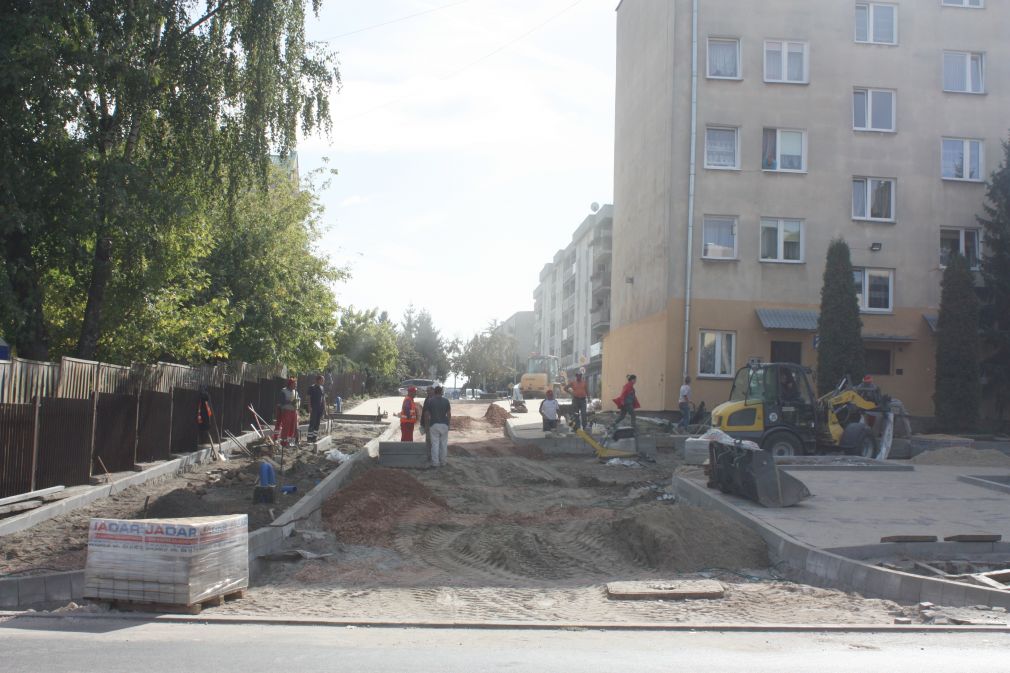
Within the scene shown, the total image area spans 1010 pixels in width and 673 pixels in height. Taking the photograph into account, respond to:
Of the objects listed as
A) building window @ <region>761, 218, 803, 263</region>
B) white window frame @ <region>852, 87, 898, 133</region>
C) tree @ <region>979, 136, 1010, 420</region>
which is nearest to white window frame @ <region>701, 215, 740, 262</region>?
building window @ <region>761, 218, 803, 263</region>

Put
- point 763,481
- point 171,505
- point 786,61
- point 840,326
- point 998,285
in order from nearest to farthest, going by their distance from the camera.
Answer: point 171,505 → point 763,481 → point 840,326 → point 998,285 → point 786,61

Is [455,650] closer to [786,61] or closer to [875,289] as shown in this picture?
[875,289]

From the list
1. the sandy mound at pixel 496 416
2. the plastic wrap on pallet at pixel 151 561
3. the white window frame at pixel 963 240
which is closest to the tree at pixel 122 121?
the plastic wrap on pallet at pixel 151 561

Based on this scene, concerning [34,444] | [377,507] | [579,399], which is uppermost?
[579,399]

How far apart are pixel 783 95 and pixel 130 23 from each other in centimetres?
2265

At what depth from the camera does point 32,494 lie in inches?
486

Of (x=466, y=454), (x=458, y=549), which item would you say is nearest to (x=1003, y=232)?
(x=466, y=454)

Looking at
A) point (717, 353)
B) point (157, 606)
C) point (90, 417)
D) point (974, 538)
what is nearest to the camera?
point (157, 606)

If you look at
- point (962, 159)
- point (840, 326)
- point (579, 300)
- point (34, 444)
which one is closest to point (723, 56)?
Answer: point (962, 159)

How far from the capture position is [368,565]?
36.7ft

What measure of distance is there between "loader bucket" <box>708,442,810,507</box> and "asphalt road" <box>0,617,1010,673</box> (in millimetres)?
5892

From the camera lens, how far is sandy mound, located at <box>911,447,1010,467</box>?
20625mm

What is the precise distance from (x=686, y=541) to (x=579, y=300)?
69.5 metres

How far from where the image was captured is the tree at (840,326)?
93.8 feet
